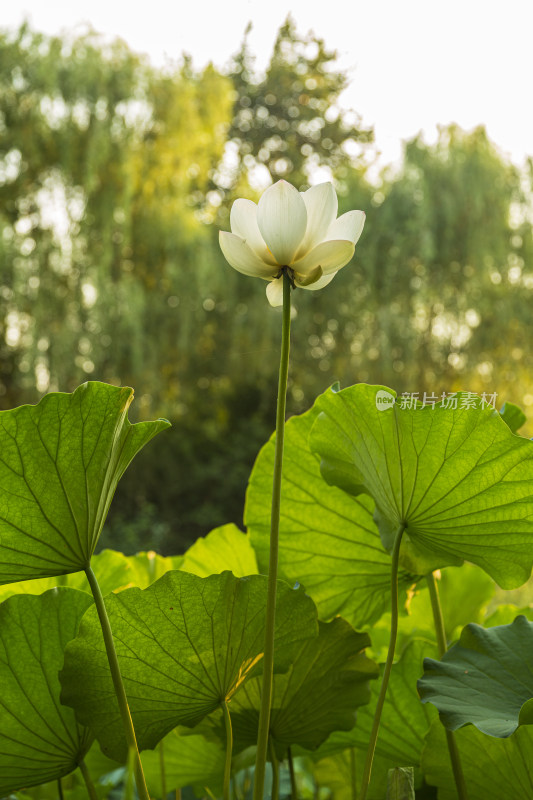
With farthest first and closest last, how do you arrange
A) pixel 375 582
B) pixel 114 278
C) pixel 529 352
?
pixel 529 352 < pixel 114 278 < pixel 375 582

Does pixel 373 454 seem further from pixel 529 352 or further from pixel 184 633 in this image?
pixel 529 352

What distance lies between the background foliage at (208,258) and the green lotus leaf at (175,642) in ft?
11.5

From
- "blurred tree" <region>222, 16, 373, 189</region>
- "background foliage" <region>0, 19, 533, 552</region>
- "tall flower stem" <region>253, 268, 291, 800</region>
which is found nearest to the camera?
"tall flower stem" <region>253, 268, 291, 800</region>

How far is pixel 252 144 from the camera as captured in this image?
4852mm

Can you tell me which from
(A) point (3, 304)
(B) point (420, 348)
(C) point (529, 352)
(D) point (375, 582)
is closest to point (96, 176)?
(A) point (3, 304)

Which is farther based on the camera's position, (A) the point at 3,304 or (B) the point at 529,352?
(B) the point at 529,352

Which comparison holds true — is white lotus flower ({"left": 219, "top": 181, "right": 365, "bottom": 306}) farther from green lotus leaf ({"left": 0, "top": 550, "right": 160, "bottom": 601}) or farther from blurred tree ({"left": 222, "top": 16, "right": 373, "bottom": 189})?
blurred tree ({"left": 222, "top": 16, "right": 373, "bottom": 189})

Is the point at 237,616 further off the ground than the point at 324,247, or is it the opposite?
the point at 324,247

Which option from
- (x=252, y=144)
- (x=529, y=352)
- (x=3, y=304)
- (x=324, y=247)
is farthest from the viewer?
(x=252, y=144)

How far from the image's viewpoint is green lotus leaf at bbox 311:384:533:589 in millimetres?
264

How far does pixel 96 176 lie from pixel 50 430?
12.9 ft

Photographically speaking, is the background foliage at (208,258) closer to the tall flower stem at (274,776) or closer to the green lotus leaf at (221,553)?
the green lotus leaf at (221,553)

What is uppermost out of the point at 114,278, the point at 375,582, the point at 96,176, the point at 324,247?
the point at 96,176

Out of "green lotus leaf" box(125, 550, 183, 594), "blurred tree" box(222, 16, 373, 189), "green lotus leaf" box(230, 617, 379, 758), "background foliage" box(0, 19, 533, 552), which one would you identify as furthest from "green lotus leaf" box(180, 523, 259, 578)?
"blurred tree" box(222, 16, 373, 189)
